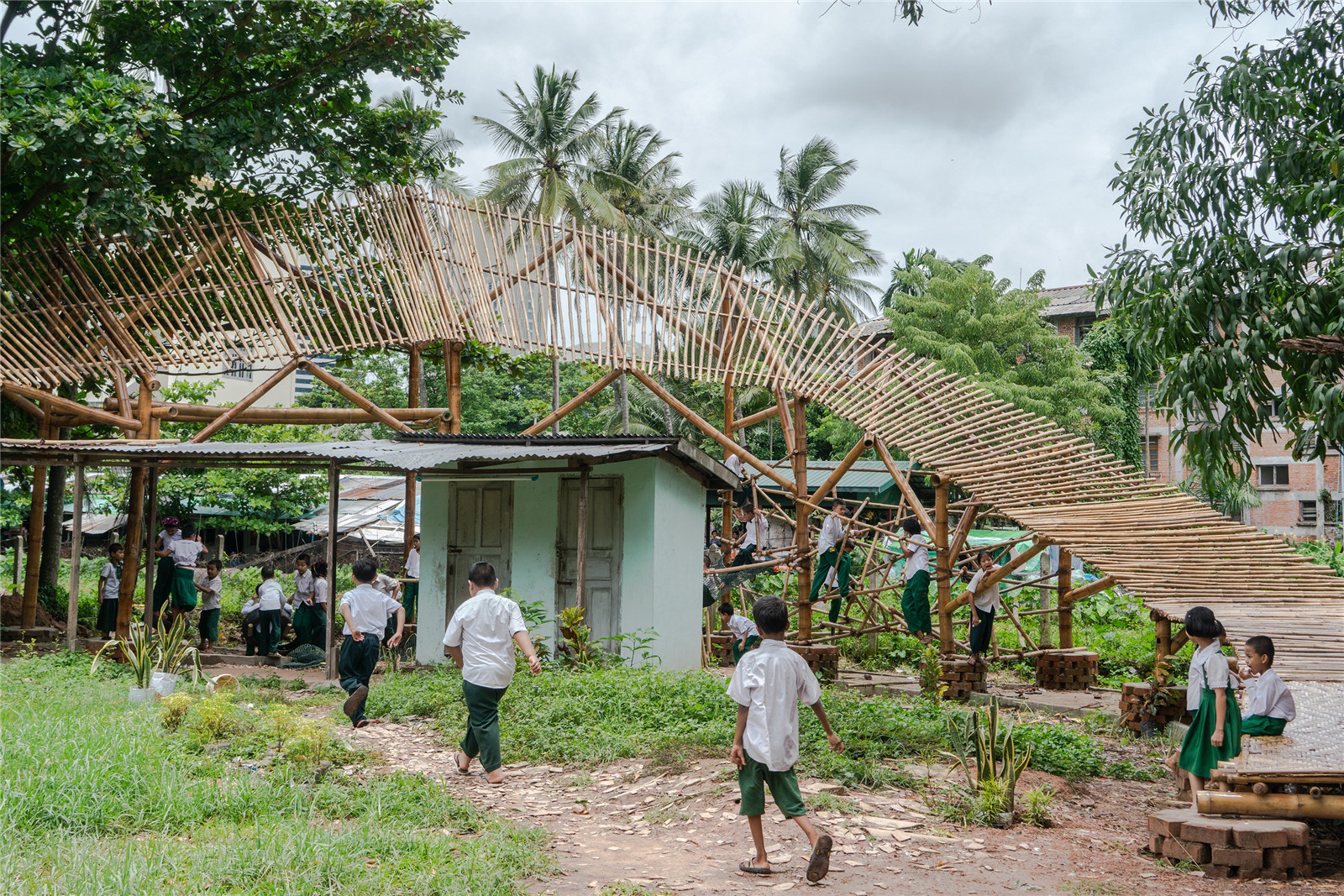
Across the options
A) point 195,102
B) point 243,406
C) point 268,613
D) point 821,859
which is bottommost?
point 821,859

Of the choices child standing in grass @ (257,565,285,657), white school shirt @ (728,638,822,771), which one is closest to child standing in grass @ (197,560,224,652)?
child standing in grass @ (257,565,285,657)

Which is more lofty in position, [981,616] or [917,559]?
[917,559]

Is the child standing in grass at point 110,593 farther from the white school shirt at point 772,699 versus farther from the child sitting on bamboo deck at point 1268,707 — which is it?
the child sitting on bamboo deck at point 1268,707

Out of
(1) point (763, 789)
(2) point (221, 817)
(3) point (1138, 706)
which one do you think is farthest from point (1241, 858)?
(2) point (221, 817)

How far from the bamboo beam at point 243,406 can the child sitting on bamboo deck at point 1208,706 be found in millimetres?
9819

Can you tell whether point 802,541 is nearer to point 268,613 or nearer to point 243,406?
point 268,613

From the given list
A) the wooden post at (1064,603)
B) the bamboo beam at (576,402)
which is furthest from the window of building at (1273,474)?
the bamboo beam at (576,402)

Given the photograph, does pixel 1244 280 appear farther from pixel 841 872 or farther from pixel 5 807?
pixel 5 807

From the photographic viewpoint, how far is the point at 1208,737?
6.04 metres

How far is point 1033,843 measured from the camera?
5.58 m

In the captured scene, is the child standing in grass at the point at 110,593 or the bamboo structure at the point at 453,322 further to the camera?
the child standing in grass at the point at 110,593

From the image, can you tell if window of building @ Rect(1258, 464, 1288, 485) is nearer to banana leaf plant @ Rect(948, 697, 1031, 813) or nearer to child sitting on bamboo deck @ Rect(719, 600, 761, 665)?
child sitting on bamboo deck @ Rect(719, 600, 761, 665)

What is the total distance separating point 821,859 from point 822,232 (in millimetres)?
29194

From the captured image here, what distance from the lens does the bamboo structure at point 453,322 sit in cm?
1169
